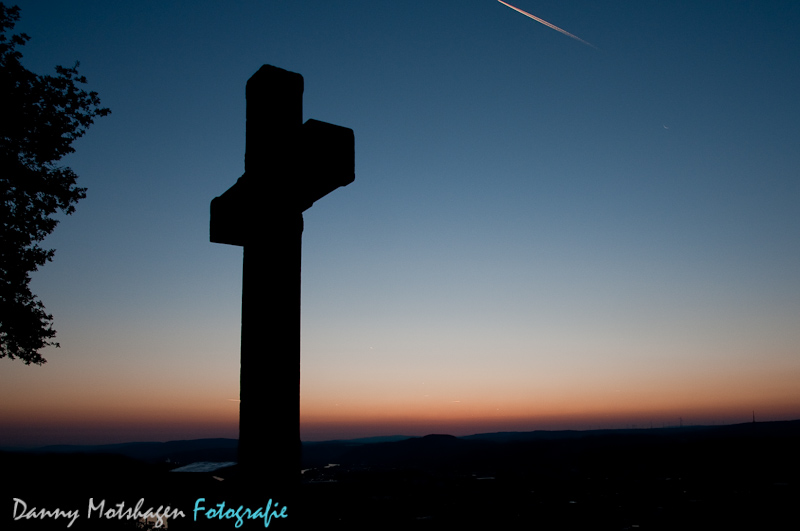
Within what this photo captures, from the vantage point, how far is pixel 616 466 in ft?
344

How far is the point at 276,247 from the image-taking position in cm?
208

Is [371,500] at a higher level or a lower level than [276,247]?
lower

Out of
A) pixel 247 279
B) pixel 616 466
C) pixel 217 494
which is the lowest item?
pixel 616 466

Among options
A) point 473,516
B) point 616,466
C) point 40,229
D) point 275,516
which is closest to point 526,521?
point 473,516

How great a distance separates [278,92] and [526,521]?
923 inches

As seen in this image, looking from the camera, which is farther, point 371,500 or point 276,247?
point 371,500

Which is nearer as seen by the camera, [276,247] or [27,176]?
[276,247]

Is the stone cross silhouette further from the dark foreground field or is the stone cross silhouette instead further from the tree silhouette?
the tree silhouette

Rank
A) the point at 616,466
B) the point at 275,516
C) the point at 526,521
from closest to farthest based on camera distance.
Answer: the point at 275,516 < the point at 526,521 < the point at 616,466

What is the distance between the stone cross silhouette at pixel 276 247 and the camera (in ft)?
6.34

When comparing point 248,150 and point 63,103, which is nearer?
point 248,150

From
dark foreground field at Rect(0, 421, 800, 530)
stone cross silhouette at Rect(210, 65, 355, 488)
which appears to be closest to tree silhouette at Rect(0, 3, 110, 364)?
dark foreground field at Rect(0, 421, 800, 530)

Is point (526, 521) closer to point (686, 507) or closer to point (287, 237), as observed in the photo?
point (686, 507)

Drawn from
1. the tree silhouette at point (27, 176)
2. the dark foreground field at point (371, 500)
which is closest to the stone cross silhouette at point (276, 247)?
the dark foreground field at point (371, 500)
